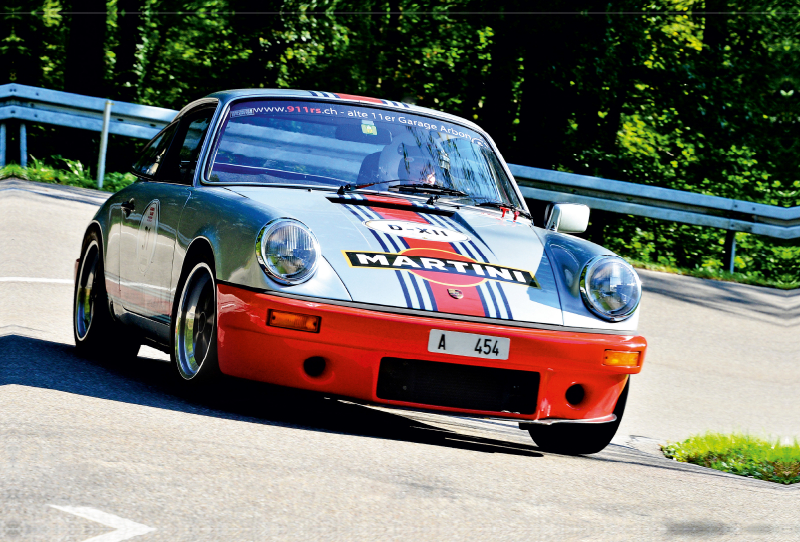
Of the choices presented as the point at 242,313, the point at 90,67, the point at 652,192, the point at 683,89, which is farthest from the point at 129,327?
the point at 683,89

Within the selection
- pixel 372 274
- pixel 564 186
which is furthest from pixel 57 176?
pixel 372 274

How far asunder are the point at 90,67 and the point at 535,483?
44.6ft

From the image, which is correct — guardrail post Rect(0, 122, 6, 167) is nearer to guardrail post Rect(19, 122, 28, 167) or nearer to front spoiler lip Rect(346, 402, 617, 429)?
guardrail post Rect(19, 122, 28, 167)

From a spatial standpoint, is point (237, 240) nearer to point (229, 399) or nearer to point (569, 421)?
point (229, 399)

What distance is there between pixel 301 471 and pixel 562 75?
14341 millimetres

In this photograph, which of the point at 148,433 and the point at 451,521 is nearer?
the point at 451,521

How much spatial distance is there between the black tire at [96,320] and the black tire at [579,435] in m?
2.20

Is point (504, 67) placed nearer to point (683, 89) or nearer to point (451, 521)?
point (683, 89)

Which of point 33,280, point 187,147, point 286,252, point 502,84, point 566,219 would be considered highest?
point 502,84

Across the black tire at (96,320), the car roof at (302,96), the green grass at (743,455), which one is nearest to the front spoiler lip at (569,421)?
the green grass at (743,455)

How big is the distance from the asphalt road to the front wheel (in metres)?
0.13

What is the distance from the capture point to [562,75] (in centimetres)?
1731

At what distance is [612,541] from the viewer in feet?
10.9

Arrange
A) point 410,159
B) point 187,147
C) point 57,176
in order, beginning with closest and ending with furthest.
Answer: point 410,159
point 187,147
point 57,176
